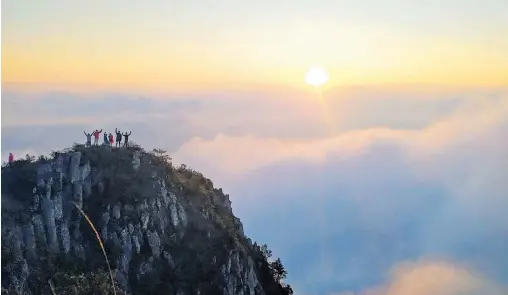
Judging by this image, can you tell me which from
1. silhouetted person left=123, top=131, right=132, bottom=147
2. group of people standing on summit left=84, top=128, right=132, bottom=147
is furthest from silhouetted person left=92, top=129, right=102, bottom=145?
silhouetted person left=123, top=131, right=132, bottom=147

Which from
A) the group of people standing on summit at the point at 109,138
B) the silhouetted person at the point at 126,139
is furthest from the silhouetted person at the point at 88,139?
the silhouetted person at the point at 126,139

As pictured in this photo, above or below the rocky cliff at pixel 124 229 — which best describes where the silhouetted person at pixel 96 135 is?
above

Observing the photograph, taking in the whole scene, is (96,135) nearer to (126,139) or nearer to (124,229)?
(126,139)

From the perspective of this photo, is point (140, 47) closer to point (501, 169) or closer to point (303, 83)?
point (303, 83)

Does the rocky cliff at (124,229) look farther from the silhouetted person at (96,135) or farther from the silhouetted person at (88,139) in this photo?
the silhouetted person at (96,135)

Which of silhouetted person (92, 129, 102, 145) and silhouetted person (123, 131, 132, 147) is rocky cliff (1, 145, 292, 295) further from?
silhouetted person (92, 129, 102, 145)

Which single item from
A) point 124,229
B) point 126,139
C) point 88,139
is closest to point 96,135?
point 88,139

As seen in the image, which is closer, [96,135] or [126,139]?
[96,135]

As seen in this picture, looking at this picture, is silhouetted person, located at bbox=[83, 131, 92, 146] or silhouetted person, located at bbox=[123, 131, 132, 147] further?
silhouetted person, located at bbox=[83, 131, 92, 146]

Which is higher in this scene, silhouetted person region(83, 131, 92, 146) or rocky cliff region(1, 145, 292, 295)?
silhouetted person region(83, 131, 92, 146)
